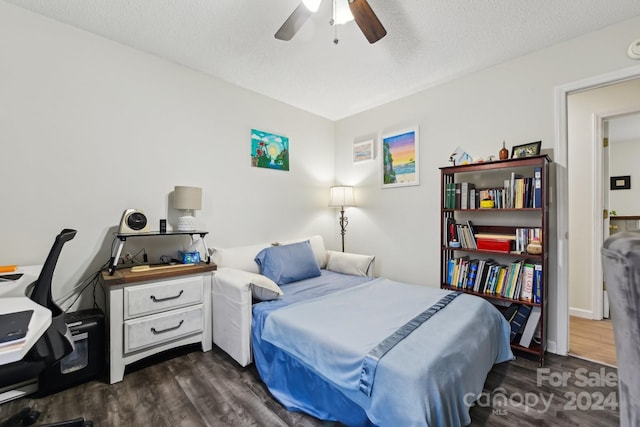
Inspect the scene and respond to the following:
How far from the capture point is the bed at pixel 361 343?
1216mm

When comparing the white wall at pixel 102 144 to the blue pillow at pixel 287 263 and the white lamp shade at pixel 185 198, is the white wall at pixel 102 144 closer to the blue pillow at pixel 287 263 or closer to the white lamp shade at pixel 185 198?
the white lamp shade at pixel 185 198

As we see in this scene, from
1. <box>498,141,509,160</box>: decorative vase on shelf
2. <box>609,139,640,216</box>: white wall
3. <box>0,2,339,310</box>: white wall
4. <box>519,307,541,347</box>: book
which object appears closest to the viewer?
<box>0,2,339,310</box>: white wall

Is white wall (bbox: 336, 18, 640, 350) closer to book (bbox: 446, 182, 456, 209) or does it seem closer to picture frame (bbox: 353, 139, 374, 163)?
picture frame (bbox: 353, 139, 374, 163)

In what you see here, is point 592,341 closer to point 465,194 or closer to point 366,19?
point 465,194

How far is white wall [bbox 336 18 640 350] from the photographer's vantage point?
2225 millimetres

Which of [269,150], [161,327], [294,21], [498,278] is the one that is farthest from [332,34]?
[161,327]

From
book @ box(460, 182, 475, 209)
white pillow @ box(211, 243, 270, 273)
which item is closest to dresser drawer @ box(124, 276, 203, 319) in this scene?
white pillow @ box(211, 243, 270, 273)

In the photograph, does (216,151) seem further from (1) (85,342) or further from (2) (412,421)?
(2) (412,421)

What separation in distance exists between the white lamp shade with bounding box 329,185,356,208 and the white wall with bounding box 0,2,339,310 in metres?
0.96

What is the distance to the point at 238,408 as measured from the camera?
1.67 meters

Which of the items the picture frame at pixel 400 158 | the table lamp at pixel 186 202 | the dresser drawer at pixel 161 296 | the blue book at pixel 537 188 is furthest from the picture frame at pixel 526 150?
the dresser drawer at pixel 161 296

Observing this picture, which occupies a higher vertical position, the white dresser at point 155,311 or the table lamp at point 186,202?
the table lamp at point 186,202

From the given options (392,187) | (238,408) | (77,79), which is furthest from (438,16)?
(238,408)

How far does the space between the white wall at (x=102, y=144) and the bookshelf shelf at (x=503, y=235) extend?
6.74 feet
